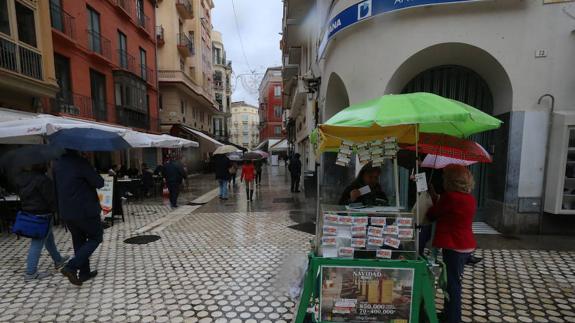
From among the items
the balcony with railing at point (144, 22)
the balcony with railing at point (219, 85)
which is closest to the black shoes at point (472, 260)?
the balcony with railing at point (144, 22)

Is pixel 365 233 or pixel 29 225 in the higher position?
pixel 365 233

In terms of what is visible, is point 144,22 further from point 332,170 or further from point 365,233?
point 365,233

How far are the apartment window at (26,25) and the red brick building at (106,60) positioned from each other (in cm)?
176

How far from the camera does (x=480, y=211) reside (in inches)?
268

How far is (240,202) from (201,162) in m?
17.9

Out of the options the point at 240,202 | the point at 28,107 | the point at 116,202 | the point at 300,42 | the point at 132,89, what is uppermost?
the point at 300,42

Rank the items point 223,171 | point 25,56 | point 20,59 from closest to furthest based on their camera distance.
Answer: point 20,59 < point 25,56 < point 223,171

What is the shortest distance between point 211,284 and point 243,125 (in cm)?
7830

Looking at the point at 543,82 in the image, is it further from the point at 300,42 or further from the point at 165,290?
the point at 300,42

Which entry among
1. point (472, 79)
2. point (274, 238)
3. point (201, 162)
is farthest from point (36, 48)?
point (201, 162)

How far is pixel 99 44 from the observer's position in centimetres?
1398

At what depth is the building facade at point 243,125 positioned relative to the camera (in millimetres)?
79625

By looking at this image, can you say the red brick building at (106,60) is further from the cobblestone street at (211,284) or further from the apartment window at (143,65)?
the cobblestone street at (211,284)

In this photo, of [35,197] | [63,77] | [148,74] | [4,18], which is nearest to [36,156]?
[35,197]
